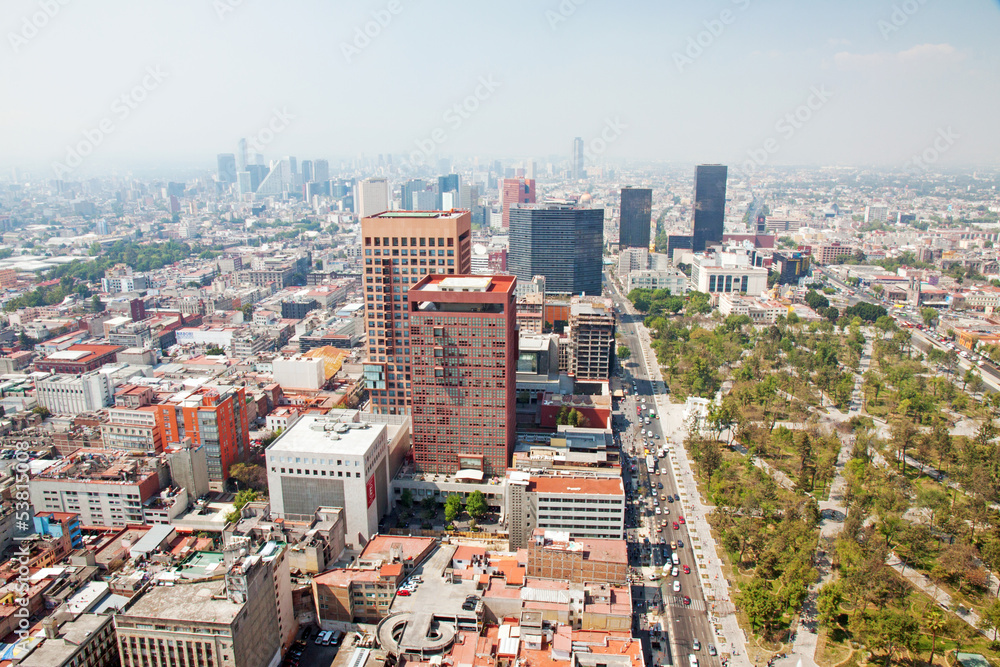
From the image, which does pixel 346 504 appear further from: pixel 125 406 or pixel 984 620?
pixel 984 620

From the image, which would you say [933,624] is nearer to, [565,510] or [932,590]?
[932,590]

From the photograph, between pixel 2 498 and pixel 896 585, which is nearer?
pixel 896 585

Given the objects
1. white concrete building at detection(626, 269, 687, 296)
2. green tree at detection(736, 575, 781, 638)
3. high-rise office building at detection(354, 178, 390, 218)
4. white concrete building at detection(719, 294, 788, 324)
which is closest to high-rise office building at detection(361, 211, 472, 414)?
green tree at detection(736, 575, 781, 638)

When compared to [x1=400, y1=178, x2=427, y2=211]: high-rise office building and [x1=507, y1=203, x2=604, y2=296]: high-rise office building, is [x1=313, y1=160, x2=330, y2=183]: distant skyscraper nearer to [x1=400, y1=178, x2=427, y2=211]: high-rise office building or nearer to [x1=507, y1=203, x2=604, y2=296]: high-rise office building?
[x1=400, y1=178, x2=427, y2=211]: high-rise office building

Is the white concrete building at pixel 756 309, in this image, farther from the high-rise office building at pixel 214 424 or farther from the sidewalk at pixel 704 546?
the high-rise office building at pixel 214 424

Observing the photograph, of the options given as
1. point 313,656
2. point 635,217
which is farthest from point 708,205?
point 313,656

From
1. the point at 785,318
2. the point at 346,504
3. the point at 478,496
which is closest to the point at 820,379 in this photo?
the point at 785,318
